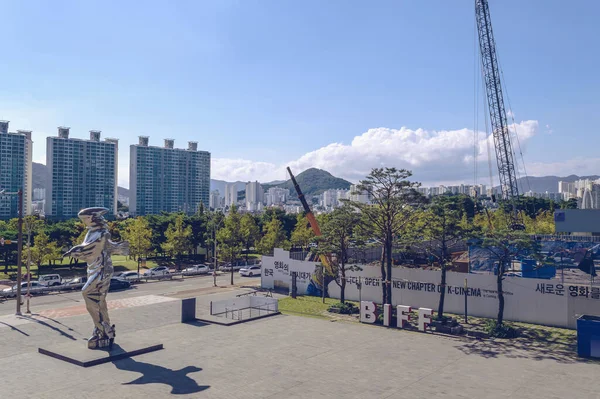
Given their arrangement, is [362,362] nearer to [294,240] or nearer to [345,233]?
[345,233]

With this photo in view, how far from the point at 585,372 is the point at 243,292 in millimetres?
29819

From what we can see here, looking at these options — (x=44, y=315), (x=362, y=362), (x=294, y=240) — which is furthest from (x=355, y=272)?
(x=294, y=240)

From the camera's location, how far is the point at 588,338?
80.8ft

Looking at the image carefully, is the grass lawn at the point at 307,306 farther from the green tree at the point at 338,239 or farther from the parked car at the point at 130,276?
the parked car at the point at 130,276

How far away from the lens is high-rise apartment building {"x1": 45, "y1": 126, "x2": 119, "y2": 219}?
143 meters

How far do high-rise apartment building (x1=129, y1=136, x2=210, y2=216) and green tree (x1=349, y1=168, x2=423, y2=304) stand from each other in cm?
13419

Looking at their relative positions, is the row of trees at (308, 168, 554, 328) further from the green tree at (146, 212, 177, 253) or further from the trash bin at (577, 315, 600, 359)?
the green tree at (146, 212, 177, 253)

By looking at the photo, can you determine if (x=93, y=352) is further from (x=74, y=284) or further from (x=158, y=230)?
(x=158, y=230)

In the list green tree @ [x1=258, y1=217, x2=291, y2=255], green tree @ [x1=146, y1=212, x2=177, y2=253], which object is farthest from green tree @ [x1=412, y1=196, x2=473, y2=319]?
green tree @ [x1=146, y1=212, x2=177, y2=253]

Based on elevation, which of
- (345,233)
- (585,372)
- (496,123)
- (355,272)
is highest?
(496,123)

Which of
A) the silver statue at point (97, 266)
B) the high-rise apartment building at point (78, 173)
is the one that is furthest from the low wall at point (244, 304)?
the high-rise apartment building at point (78, 173)

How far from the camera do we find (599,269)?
135 ft

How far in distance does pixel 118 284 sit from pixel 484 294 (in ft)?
109

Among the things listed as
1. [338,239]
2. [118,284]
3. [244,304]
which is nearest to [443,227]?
[338,239]
